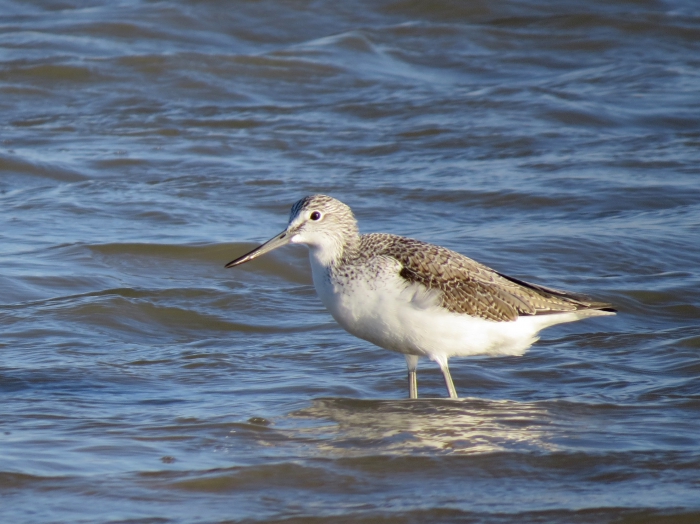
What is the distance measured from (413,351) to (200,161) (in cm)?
663

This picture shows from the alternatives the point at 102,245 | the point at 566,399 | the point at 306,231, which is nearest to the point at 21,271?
the point at 102,245

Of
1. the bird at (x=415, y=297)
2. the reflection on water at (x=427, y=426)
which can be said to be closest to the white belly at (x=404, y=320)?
the bird at (x=415, y=297)

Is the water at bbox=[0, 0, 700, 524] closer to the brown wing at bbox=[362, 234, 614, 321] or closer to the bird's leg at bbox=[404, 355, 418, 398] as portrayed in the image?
the bird's leg at bbox=[404, 355, 418, 398]

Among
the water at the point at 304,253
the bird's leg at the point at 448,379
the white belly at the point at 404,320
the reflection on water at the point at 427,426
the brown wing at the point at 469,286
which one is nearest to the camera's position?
the water at the point at 304,253

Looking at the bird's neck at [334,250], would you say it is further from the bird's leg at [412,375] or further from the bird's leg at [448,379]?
the bird's leg at [448,379]

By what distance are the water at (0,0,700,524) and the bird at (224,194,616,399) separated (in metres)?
0.41

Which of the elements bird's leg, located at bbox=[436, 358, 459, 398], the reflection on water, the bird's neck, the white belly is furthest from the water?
the bird's neck

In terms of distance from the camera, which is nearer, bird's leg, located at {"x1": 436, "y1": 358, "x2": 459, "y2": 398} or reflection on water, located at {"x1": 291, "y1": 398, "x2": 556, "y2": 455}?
reflection on water, located at {"x1": 291, "y1": 398, "x2": 556, "y2": 455}

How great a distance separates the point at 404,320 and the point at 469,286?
0.54 metres

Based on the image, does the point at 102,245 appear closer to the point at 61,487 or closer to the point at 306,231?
the point at 306,231

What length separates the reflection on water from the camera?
578 cm

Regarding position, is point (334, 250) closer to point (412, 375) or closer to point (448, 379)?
point (412, 375)

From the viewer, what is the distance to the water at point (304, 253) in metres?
5.37

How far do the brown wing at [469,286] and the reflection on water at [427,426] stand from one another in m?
0.59
